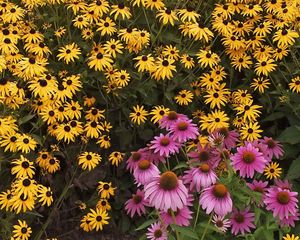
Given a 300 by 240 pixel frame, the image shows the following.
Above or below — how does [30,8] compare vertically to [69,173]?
above

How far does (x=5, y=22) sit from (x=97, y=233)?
1.64m

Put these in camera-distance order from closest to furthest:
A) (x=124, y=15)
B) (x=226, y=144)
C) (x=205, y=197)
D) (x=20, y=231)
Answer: (x=205, y=197) < (x=226, y=144) < (x=20, y=231) < (x=124, y=15)

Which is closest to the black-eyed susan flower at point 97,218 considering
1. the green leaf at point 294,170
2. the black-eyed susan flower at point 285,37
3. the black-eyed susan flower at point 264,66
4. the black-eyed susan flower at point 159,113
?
the black-eyed susan flower at point 159,113

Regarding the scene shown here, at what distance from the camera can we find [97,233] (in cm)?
363

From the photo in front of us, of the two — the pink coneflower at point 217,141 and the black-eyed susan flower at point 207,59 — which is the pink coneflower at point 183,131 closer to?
the pink coneflower at point 217,141

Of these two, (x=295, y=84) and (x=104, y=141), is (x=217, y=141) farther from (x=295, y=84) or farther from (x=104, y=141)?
(x=295, y=84)

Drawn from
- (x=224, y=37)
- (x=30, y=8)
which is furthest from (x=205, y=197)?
(x=30, y=8)

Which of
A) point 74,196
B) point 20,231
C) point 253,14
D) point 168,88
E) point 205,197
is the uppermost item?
point 205,197

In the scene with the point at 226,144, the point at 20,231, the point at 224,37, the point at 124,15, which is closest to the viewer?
the point at 226,144

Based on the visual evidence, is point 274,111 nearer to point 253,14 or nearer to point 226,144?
point 253,14

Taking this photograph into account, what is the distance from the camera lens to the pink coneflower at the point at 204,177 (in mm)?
2143

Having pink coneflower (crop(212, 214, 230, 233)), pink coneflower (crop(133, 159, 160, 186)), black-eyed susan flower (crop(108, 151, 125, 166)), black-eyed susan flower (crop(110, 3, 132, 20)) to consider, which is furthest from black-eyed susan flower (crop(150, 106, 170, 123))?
pink coneflower (crop(133, 159, 160, 186))

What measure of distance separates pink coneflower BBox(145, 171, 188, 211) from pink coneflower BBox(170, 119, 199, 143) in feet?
1.68

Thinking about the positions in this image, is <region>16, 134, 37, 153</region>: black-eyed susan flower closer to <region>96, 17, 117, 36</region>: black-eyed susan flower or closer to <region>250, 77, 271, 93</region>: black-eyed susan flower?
<region>96, 17, 117, 36</region>: black-eyed susan flower
